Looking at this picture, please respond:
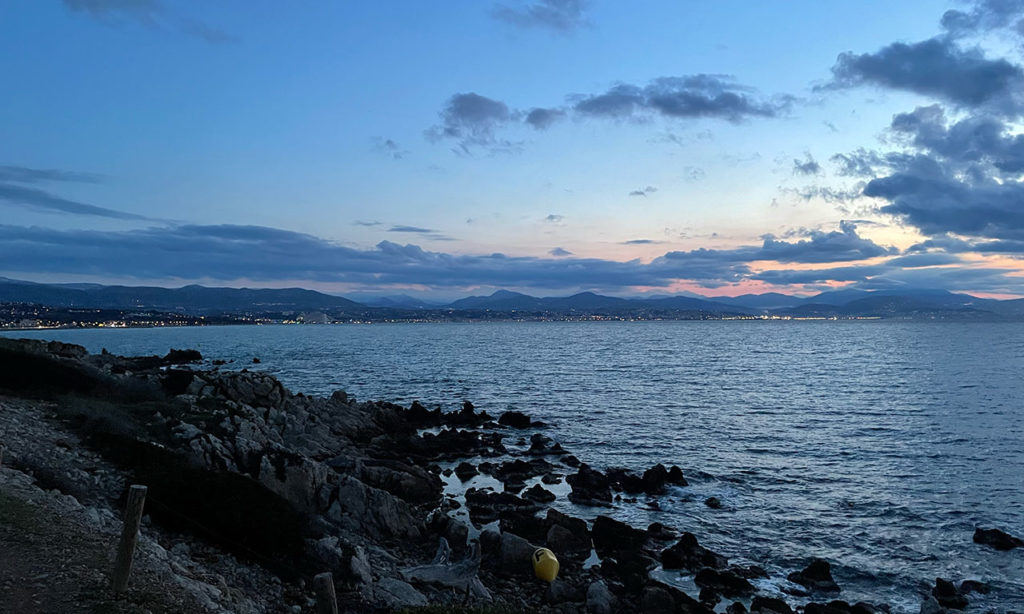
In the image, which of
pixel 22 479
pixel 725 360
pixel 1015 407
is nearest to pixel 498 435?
pixel 22 479

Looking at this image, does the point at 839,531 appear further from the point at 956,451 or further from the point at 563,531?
the point at 956,451

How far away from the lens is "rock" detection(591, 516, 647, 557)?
74.0 ft

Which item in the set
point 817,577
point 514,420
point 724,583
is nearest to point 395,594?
point 724,583

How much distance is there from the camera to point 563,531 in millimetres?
22719

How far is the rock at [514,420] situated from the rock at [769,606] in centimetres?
2956

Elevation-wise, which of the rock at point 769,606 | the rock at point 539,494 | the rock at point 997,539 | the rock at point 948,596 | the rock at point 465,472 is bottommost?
the rock at point 465,472

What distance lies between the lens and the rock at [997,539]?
22781 mm

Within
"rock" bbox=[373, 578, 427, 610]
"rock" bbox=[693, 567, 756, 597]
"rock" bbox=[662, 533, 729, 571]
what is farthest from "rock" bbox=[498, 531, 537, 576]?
"rock" bbox=[693, 567, 756, 597]

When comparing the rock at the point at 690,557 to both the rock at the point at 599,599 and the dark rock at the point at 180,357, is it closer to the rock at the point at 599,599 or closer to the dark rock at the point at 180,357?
the rock at the point at 599,599

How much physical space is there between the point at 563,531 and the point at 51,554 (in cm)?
1654

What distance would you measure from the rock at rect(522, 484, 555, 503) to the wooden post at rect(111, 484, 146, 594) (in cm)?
2080

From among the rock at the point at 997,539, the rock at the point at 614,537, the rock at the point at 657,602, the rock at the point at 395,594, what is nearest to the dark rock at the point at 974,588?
the rock at the point at 997,539

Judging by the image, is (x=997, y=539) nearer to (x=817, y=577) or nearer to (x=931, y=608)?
(x=931, y=608)

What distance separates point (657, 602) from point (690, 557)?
177 inches
